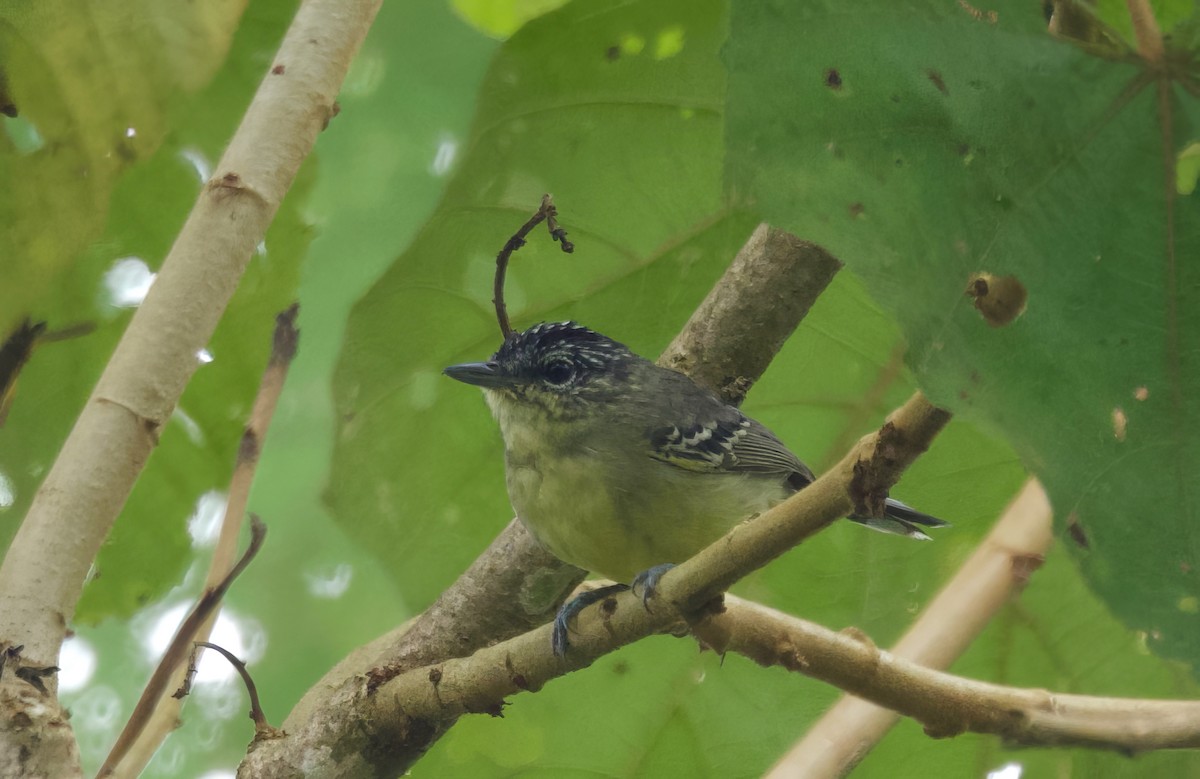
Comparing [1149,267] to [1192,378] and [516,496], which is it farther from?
[516,496]

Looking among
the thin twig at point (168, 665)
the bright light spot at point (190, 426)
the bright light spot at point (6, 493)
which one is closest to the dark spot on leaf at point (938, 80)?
the thin twig at point (168, 665)

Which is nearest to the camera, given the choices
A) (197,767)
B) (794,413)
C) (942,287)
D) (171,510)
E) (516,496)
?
(942,287)

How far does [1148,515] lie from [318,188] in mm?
2578

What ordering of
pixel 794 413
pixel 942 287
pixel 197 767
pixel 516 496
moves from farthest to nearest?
pixel 197 767
pixel 794 413
pixel 516 496
pixel 942 287

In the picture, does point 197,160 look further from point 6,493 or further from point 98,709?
point 98,709

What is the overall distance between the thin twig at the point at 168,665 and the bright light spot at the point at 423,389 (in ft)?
3.08

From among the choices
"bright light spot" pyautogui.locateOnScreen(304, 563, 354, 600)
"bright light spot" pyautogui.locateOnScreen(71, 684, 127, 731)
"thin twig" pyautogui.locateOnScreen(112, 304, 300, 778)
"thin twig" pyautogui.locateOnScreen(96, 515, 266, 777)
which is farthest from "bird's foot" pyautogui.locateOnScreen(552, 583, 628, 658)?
"bright light spot" pyautogui.locateOnScreen(71, 684, 127, 731)

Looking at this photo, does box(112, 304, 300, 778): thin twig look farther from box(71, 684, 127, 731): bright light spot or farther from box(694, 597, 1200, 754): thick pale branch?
box(71, 684, 127, 731): bright light spot

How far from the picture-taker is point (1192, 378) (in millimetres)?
1646

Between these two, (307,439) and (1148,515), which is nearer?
(1148,515)

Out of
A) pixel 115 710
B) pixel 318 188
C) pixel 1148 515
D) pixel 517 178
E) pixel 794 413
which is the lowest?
pixel 1148 515

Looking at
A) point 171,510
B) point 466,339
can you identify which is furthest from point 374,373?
point 171,510

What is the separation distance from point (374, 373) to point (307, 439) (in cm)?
106

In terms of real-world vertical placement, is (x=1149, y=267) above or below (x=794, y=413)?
below
